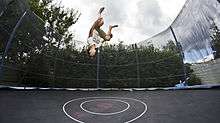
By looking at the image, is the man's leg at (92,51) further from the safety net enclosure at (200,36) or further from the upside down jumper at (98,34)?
the safety net enclosure at (200,36)

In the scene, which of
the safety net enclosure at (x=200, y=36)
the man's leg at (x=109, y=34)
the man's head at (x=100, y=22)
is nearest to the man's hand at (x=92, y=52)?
the man's leg at (x=109, y=34)

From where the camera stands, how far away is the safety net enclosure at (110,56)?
30.2 feet

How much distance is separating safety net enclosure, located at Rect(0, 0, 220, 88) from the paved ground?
59.4 inches

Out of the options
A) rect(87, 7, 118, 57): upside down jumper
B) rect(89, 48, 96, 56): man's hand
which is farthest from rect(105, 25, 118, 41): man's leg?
rect(89, 48, 96, 56): man's hand

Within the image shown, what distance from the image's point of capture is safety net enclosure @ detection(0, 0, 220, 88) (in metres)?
9.20

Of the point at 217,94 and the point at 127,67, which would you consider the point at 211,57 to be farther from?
the point at 127,67

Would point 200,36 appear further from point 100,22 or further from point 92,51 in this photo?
point 100,22

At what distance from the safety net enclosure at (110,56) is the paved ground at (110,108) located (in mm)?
1510

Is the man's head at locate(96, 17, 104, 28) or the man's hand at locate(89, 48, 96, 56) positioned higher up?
the man's head at locate(96, 17, 104, 28)

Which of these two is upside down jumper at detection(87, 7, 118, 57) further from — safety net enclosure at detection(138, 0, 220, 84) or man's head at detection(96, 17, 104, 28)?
safety net enclosure at detection(138, 0, 220, 84)

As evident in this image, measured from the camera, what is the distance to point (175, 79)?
11547 mm

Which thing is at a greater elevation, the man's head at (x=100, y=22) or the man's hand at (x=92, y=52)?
the man's head at (x=100, y=22)

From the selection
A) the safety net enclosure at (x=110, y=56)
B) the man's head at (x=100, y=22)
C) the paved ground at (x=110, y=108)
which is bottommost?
the paved ground at (x=110, y=108)

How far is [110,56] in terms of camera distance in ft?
41.3
